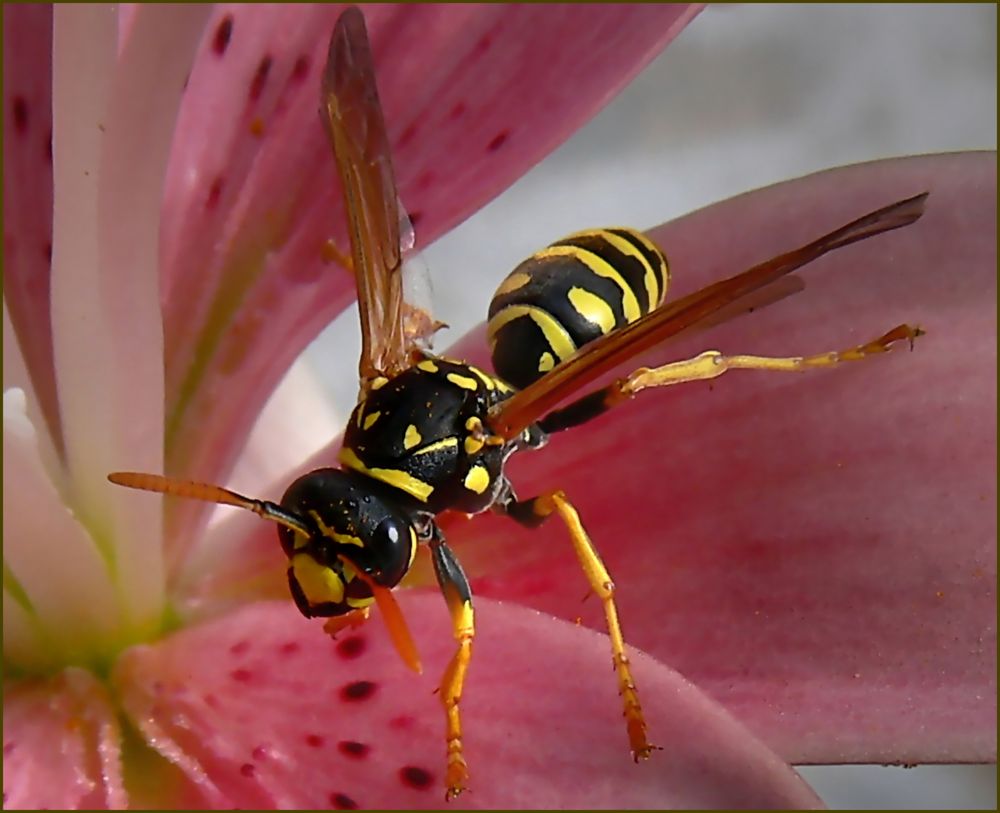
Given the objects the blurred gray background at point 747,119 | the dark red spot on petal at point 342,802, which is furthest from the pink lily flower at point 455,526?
the blurred gray background at point 747,119

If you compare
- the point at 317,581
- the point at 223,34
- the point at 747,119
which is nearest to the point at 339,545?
the point at 317,581

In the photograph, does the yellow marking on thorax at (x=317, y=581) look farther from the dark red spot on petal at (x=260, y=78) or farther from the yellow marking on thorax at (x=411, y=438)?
the dark red spot on petal at (x=260, y=78)

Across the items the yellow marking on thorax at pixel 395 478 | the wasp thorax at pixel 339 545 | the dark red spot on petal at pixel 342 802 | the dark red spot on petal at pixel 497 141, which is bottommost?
the dark red spot on petal at pixel 342 802

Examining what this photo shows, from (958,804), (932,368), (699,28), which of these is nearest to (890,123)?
(699,28)

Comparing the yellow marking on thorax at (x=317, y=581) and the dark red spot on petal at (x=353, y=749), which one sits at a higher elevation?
the yellow marking on thorax at (x=317, y=581)

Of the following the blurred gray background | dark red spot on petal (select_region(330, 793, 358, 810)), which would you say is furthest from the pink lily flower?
the blurred gray background

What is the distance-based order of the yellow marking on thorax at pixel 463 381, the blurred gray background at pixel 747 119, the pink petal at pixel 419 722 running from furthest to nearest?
the blurred gray background at pixel 747 119 < the yellow marking on thorax at pixel 463 381 < the pink petal at pixel 419 722

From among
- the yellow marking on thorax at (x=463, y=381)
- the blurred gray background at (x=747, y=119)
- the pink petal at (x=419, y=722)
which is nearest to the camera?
the pink petal at (x=419, y=722)
